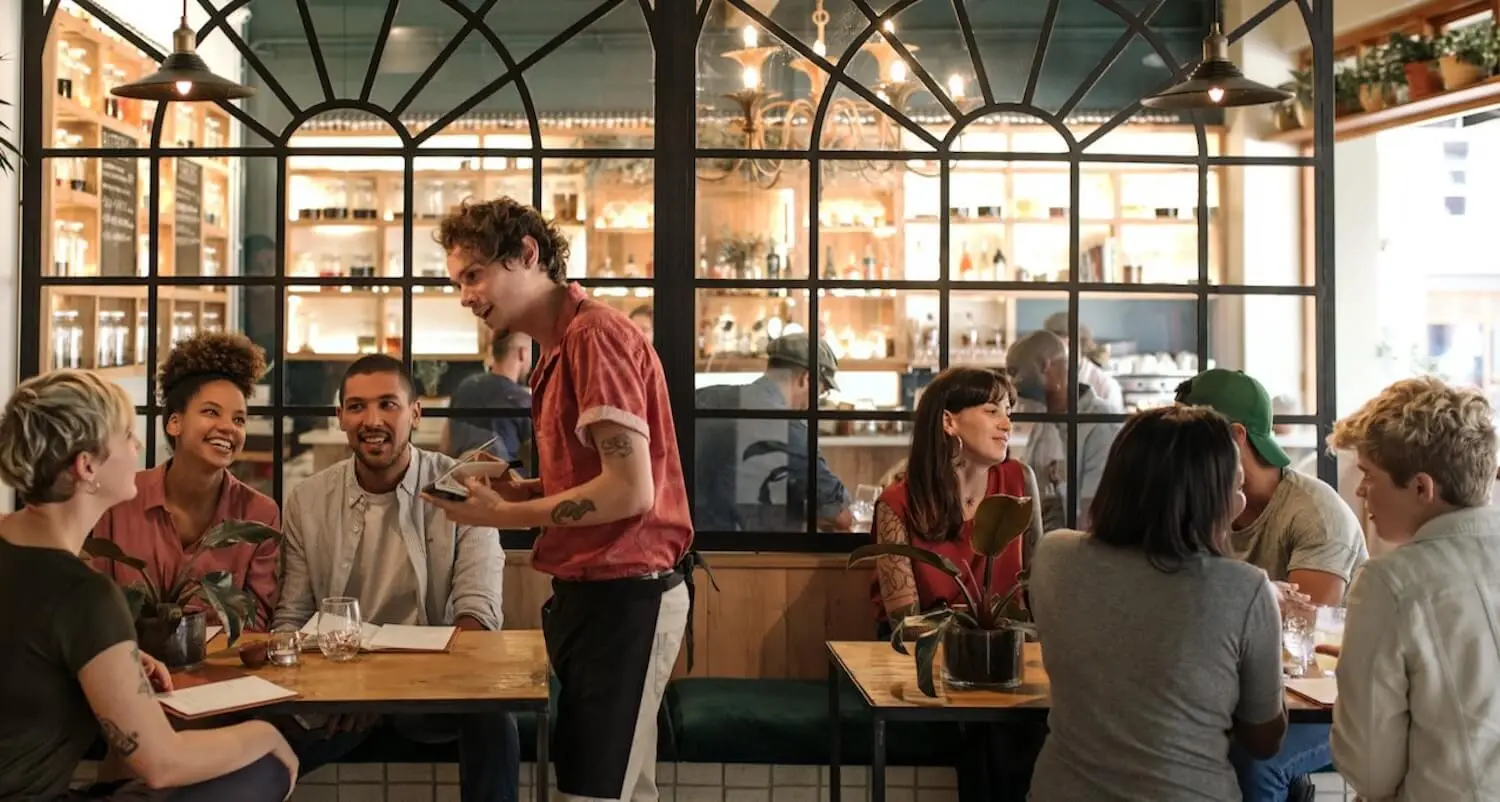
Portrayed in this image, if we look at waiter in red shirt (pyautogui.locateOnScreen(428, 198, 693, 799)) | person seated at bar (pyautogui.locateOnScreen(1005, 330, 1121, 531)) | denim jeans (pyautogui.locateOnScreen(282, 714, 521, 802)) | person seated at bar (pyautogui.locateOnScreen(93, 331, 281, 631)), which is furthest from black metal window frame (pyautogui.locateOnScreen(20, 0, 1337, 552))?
waiter in red shirt (pyautogui.locateOnScreen(428, 198, 693, 799))

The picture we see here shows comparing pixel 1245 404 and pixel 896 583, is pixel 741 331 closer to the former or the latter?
pixel 896 583

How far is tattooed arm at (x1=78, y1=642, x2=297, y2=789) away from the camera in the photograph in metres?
2.06

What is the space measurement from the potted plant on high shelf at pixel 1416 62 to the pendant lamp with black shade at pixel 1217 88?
2.57m

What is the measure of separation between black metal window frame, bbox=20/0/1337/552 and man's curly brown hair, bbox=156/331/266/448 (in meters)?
0.75

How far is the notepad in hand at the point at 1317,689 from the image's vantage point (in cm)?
250

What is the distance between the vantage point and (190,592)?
2.75 meters

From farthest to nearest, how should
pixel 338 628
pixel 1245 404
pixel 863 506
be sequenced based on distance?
pixel 863 506 → pixel 1245 404 → pixel 338 628

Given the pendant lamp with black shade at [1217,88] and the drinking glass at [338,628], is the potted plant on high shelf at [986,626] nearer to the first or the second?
the drinking glass at [338,628]

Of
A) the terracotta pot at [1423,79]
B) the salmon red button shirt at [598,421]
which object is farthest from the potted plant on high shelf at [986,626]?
the terracotta pot at [1423,79]

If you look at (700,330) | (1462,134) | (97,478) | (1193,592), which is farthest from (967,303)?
(1462,134)

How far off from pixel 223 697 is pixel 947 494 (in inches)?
69.9

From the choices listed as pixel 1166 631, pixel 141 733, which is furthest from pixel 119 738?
pixel 1166 631

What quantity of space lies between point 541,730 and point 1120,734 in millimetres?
1066

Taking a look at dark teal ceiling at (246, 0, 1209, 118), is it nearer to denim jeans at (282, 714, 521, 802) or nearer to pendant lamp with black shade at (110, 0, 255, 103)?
pendant lamp with black shade at (110, 0, 255, 103)
